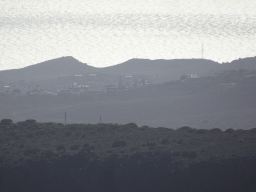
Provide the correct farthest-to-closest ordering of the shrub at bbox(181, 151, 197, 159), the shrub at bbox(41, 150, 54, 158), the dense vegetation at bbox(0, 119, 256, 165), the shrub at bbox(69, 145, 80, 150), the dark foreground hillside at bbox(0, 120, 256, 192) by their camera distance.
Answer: the shrub at bbox(69, 145, 80, 150), the shrub at bbox(41, 150, 54, 158), the dense vegetation at bbox(0, 119, 256, 165), the shrub at bbox(181, 151, 197, 159), the dark foreground hillside at bbox(0, 120, 256, 192)

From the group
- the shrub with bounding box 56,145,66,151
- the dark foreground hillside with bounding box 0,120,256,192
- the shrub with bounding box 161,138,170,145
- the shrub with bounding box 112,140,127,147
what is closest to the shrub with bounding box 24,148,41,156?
the dark foreground hillside with bounding box 0,120,256,192

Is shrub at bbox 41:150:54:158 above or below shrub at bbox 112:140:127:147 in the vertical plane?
below

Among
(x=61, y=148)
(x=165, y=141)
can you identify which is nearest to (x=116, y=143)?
(x=165, y=141)

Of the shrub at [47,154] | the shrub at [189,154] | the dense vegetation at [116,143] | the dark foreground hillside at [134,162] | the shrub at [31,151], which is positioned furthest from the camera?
the shrub at [31,151]

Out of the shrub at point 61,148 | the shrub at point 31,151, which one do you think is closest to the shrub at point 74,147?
the shrub at point 61,148

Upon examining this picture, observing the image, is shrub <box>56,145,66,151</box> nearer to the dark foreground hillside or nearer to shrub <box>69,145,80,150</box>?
the dark foreground hillside

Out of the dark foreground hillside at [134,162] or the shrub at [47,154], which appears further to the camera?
the shrub at [47,154]

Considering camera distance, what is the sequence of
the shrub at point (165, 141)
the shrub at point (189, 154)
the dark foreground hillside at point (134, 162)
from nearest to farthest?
the dark foreground hillside at point (134, 162) → the shrub at point (189, 154) → the shrub at point (165, 141)

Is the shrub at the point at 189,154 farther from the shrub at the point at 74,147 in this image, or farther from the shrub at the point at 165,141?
the shrub at the point at 74,147
